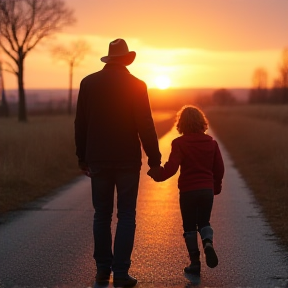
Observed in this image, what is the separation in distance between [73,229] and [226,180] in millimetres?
6195

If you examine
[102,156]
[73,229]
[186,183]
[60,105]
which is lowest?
[60,105]

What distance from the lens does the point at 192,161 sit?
493cm

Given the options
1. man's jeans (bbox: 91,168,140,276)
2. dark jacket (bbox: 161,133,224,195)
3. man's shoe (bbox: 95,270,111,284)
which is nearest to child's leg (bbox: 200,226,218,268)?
dark jacket (bbox: 161,133,224,195)

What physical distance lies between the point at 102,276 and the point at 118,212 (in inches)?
21.9

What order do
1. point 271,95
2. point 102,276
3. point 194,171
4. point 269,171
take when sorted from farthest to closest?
point 271,95 < point 269,171 < point 194,171 < point 102,276

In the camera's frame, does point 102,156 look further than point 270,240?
No

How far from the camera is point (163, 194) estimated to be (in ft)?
34.5

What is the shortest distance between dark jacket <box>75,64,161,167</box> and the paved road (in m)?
1.10

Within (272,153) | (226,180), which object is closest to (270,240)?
(226,180)

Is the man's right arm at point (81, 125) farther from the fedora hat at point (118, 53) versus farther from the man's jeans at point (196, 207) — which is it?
the man's jeans at point (196, 207)

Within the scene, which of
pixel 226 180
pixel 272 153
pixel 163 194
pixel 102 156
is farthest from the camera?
pixel 272 153

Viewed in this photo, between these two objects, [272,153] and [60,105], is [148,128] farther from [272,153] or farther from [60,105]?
[60,105]

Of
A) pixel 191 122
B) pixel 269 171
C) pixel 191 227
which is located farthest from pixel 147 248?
pixel 269 171

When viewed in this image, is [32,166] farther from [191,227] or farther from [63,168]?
[191,227]
